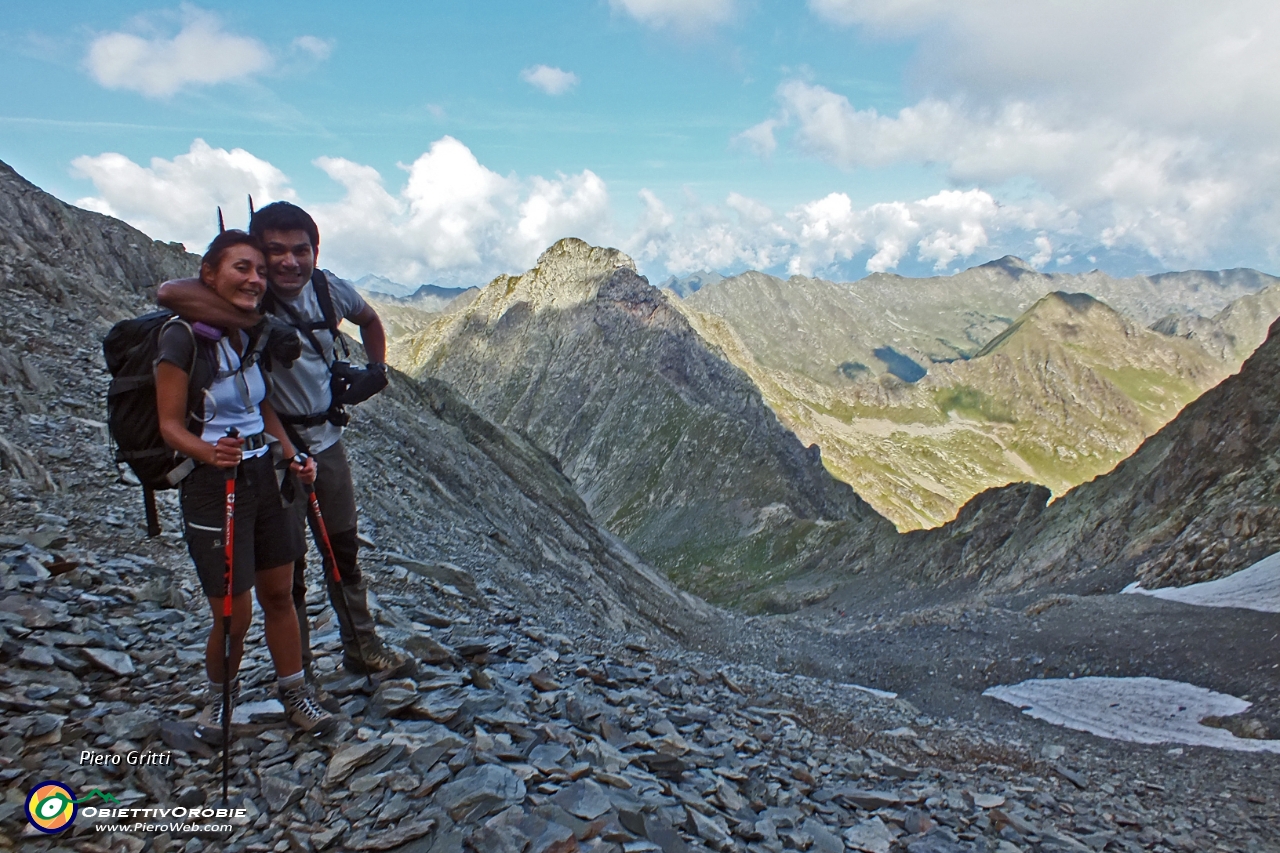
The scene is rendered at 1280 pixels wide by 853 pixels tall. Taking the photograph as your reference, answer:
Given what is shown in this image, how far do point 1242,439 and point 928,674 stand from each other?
23996 mm

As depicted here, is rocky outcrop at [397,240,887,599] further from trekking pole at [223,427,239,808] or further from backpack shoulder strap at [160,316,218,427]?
backpack shoulder strap at [160,316,218,427]

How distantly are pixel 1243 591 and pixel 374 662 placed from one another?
31.0m

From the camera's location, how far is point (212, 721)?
18.6 ft

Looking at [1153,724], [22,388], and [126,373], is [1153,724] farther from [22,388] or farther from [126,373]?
[22,388]

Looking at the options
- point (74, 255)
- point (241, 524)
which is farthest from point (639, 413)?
point (241, 524)

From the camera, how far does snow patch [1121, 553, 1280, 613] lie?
78.9 feet

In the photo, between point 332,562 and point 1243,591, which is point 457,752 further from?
point 1243,591

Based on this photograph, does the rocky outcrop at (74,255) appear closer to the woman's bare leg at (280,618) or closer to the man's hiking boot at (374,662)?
the man's hiking boot at (374,662)

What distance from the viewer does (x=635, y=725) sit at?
7906 millimetres

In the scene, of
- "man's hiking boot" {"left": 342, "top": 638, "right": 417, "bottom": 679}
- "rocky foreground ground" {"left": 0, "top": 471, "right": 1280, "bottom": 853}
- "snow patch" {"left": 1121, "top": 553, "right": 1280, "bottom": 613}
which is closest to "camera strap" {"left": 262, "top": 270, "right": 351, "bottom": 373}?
"man's hiking boot" {"left": 342, "top": 638, "right": 417, "bottom": 679}

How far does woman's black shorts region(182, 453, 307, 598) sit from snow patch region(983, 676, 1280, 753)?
20307 mm

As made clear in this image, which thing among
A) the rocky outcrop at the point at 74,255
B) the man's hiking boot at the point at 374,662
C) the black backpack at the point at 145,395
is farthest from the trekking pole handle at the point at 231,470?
the rocky outcrop at the point at 74,255

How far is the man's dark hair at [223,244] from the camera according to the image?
517cm

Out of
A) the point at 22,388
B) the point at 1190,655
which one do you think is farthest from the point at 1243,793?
the point at 22,388
